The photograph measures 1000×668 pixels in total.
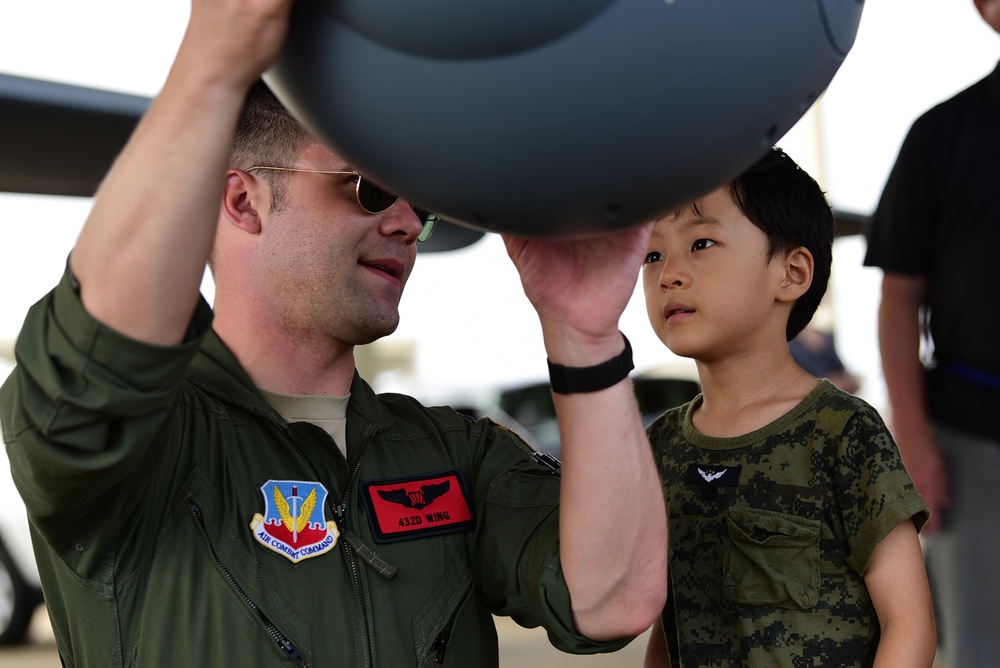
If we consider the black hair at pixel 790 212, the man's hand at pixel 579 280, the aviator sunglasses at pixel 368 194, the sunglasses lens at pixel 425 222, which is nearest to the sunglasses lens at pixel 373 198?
the aviator sunglasses at pixel 368 194

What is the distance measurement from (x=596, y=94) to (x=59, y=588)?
100cm

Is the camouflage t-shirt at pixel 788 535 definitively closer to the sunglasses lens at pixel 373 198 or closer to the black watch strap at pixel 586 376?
the black watch strap at pixel 586 376

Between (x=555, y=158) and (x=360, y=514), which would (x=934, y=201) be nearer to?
(x=360, y=514)

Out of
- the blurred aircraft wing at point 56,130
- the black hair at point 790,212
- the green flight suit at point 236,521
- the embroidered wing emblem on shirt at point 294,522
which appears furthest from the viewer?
the blurred aircraft wing at point 56,130

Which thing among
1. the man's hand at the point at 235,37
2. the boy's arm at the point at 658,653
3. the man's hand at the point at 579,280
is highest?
the man's hand at the point at 235,37

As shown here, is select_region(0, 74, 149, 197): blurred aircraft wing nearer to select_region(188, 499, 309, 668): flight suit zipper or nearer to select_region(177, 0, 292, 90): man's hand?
select_region(188, 499, 309, 668): flight suit zipper

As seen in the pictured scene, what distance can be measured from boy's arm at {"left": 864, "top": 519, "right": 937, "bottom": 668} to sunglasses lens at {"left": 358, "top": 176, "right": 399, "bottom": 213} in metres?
0.91

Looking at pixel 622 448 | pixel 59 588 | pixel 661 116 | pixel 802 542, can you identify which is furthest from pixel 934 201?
pixel 59 588

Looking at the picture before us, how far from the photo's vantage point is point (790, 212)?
1.89 meters

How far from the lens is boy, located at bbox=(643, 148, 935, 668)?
64.2 inches

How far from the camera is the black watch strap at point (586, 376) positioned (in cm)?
139

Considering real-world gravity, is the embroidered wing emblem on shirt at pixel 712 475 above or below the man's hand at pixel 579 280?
below

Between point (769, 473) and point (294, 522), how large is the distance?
740 mm

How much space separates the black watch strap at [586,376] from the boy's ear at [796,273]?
1.94 feet
